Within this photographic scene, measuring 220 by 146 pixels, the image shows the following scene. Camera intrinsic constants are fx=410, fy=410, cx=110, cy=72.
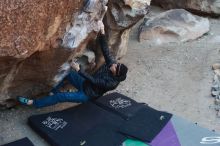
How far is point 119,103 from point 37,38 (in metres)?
1.59

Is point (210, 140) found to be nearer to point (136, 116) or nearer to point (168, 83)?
point (136, 116)

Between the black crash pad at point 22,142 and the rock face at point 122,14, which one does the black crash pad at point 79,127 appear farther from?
the rock face at point 122,14

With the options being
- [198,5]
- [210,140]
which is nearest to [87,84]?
[210,140]

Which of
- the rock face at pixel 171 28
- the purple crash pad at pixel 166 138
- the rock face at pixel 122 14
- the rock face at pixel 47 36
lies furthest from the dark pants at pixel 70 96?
the rock face at pixel 171 28

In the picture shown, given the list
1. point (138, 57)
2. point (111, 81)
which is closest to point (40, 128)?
point (111, 81)

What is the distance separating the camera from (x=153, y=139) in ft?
13.9

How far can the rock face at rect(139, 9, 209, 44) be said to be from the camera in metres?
6.56

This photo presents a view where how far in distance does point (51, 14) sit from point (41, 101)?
1227 millimetres

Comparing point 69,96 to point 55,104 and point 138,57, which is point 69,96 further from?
point 138,57

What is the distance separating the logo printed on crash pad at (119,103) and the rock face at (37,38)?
75 centimetres

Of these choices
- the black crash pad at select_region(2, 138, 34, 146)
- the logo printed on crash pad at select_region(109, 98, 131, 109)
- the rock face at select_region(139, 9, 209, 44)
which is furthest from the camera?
the rock face at select_region(139, 9, 209, 44)

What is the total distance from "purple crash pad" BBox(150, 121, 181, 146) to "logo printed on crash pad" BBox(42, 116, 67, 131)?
967 mm

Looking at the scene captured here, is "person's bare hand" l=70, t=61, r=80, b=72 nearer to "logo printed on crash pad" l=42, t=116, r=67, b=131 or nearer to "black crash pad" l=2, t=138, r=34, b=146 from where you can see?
"logo printed on crash pad" l=42, t=116, r=67, b=131

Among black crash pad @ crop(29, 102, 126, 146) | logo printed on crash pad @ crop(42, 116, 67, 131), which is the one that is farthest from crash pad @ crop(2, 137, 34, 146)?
logo printed on crash pad @ crop(42, 116, 67, 131)
